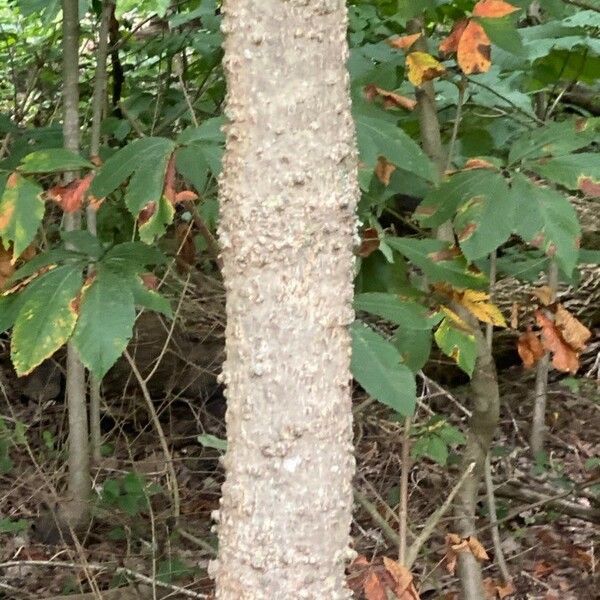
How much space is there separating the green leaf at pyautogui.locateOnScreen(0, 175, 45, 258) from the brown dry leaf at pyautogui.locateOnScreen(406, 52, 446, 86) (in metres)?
0.85

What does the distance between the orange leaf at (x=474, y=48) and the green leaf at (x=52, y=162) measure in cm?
80

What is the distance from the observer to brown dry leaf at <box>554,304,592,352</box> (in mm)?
2041

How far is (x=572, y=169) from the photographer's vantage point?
1639 mm

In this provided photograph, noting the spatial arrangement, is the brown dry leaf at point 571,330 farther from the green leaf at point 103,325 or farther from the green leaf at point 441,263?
the green leaf at point 103,325

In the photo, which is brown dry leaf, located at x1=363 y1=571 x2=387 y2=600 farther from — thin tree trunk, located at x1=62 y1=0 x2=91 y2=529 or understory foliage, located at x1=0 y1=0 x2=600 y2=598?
thin tree trunk, located at x1=62 y1=0 x2=91 y2=529

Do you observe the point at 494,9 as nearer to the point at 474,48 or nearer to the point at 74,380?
the point at 474,48

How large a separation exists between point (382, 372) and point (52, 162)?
0.74m

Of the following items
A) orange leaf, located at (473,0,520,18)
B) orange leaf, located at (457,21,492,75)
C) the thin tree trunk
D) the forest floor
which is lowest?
the forest floor

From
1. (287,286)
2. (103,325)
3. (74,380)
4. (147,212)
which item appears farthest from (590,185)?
(74,380)

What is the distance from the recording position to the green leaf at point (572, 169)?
1627 mm

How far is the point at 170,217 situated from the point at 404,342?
590 millimetres

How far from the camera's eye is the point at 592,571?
2.71 metres

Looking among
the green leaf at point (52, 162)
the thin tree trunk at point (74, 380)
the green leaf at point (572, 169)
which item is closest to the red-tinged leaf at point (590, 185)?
the green leaf at point (572, 169)

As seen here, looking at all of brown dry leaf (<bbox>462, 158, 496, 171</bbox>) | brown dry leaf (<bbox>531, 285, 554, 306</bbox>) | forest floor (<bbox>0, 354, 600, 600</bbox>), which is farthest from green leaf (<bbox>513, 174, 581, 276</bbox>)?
forest floor (<bbox>0, 354, 600, 600</bbox>)
